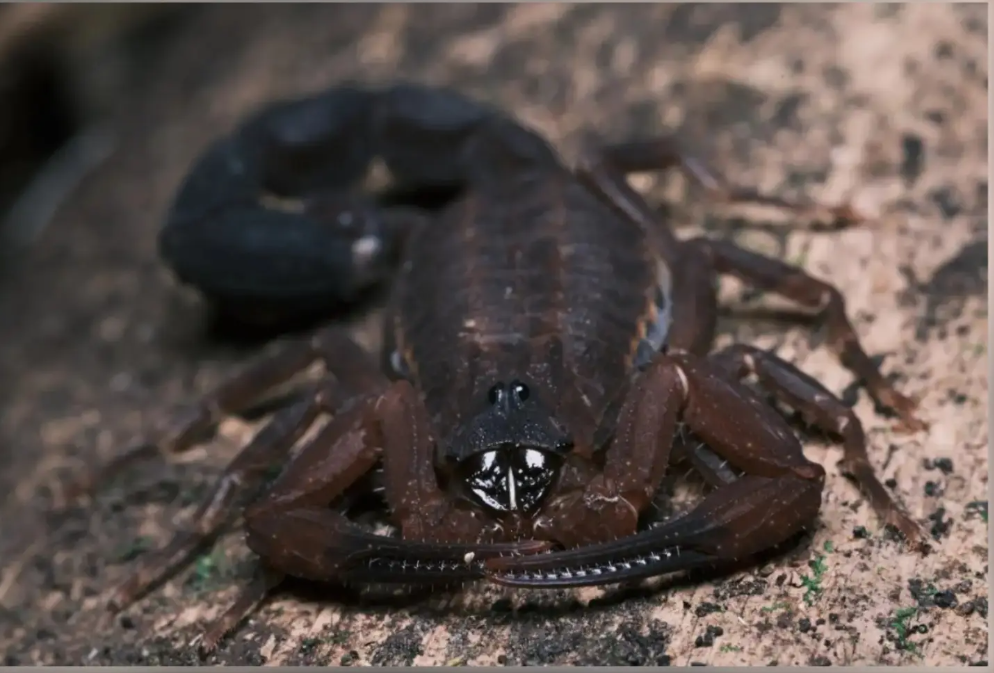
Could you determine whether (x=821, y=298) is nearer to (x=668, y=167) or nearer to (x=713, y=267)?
(x=713, y=267)

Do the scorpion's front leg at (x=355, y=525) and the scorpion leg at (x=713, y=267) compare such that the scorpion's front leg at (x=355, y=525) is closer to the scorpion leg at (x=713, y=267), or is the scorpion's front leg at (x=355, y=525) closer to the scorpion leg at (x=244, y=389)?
the scorpion leg at (x=244, y=389)

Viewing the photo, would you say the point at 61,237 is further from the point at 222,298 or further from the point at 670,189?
the point at 670,189

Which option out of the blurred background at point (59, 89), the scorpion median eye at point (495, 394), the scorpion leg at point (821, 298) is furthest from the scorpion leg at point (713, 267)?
the blurred background at point (59, 89)

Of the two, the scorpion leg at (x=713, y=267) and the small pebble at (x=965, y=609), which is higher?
the scorpion leg at (x=713, y=267)

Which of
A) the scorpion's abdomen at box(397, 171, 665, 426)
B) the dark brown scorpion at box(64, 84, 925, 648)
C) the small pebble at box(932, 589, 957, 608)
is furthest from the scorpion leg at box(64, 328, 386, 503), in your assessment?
the small pebble at box(932, 589, 957, 608)

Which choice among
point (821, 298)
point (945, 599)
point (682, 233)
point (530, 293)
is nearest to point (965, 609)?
point (945, 599)

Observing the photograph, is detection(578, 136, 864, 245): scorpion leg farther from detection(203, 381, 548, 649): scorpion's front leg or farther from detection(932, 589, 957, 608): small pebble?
detection(932, 589, 957, 608): small pebble

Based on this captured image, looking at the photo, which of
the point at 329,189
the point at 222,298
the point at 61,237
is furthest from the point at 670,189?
the point at 61,237
